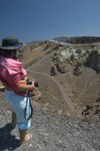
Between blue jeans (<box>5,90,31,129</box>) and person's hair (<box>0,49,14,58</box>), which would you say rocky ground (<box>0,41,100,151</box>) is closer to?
blue jeans (<box>5,90,31,129</box>)

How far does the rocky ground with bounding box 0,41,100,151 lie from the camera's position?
522cm

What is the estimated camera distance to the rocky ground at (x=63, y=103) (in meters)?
5.22

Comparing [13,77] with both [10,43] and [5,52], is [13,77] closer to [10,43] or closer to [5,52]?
[5,52]

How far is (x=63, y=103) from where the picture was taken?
15.9 meters

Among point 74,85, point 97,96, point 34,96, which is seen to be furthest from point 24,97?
point 74,85

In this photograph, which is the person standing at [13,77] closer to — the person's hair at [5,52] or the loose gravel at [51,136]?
the person's hair at [5,52]

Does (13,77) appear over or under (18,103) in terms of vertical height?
over

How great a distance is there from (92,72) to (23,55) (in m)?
18.4

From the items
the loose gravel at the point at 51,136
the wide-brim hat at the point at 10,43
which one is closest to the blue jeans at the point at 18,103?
the loose gravel at the point at 51,136

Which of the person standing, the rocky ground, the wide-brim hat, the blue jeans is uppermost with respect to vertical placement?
the wide-brim hat

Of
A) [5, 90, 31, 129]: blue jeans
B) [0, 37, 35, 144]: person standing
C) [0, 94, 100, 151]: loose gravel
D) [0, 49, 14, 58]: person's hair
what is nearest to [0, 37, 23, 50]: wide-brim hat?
[0, 37, 35, 144]: person standing

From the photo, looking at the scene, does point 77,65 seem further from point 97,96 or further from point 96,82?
point 97,96

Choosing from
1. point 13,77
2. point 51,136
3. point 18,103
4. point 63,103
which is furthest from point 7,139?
point 63,103

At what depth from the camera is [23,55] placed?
34000 mm
